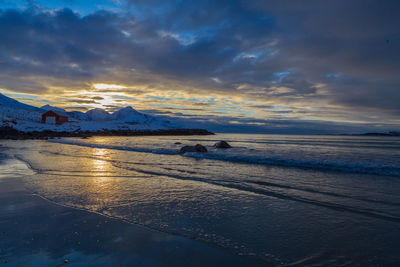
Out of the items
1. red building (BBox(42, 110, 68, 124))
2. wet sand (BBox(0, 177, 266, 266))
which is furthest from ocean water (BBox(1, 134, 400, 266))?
red building (BBox(42, 110, 68, 124))

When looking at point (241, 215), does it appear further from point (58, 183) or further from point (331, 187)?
point (58, 183)

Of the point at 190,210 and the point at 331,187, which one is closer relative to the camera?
the point at 190,210

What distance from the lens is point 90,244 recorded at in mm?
3291

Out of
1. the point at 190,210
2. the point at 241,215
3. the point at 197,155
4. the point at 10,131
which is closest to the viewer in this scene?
the point at 241,215

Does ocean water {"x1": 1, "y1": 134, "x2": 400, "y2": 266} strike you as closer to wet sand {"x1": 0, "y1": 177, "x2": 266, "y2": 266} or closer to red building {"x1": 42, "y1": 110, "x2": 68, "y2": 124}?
wet sand {"x1": 0, "y1": 177, "x2": 266, "y2": 266}

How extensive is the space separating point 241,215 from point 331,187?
421cm

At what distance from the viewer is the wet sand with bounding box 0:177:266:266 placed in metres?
2.85

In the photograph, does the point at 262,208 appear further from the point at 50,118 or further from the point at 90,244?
the point at 50,118

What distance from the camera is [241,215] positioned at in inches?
179

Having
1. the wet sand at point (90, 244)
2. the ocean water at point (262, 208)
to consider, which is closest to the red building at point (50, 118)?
the ocean water at point (262, 208)

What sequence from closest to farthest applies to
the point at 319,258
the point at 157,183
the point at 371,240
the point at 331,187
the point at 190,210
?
the point at 319,258 → the point at 371,240 → the point at 190,210 → the point at 331,187 → the point at 157,183

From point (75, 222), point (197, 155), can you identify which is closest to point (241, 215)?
point (75, 222)

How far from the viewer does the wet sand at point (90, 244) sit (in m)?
2.85

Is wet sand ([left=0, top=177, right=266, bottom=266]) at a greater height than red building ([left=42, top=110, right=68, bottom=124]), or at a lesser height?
lesser
